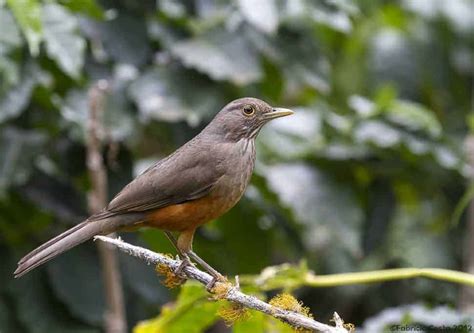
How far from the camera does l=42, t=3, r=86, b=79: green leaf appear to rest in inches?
195

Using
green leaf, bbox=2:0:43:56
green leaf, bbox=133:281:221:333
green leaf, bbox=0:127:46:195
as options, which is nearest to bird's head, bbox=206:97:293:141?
green leaf, bbox=133:281:221:333

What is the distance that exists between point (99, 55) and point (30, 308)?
150cm

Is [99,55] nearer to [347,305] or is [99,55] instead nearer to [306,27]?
[306,27]

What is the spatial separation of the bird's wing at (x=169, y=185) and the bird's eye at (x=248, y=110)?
1.46 ft

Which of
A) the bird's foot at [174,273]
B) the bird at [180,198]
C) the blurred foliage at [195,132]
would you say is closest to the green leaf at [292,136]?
the blurred foliage at [195,132]

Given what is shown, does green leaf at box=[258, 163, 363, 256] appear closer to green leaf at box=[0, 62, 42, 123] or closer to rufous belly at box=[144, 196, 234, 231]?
green leaf at box=[0, 62, 42, 123]

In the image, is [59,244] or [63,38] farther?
[63,38]

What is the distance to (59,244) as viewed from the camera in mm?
4102

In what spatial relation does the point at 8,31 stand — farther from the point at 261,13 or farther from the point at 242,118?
the point at 261,13

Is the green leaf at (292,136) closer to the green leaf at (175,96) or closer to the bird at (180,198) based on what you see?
the green leaf at (175,96)

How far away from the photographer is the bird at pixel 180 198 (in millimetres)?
4250

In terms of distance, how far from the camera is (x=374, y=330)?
4.66 metres

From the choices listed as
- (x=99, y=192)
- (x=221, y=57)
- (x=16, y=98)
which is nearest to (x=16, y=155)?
(x=16, y=98)

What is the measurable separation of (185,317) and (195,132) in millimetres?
1562
